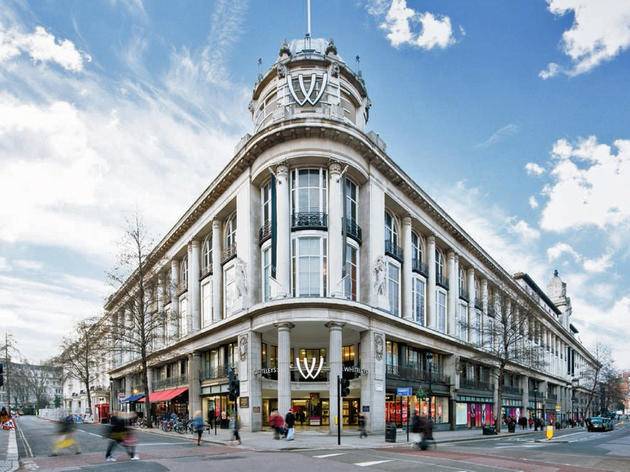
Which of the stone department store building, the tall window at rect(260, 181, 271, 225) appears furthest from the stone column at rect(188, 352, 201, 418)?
the tall window at rect(260, 181, 271, 225)

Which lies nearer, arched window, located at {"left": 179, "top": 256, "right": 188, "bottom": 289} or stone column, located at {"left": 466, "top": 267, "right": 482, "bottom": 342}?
arched window, located at {"left": 179, "top": 256, "right": 188, "bottom": 289}

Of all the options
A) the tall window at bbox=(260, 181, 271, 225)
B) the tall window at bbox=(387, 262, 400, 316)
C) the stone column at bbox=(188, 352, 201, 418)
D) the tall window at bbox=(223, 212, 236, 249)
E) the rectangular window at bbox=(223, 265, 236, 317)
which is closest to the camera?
the tall window at bbox=(260, 181, 271, 225)

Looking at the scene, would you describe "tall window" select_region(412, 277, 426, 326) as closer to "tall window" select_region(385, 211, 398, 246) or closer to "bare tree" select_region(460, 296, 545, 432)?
"tall window" select_region(385, 211, 398, 246)

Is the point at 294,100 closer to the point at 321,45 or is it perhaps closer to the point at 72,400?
the point at 321,45

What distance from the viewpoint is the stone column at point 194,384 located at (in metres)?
45.7

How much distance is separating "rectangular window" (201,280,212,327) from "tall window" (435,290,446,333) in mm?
20856

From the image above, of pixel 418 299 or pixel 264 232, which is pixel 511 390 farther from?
pixel 264 232

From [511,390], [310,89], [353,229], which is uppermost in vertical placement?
[310,89]

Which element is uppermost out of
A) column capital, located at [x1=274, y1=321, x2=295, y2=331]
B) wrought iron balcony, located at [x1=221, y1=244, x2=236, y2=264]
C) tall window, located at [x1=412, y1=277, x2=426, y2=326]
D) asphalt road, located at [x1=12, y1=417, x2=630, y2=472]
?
wrought iron balcony, located at [x1=221, y1=244, x2=236, y2=264]

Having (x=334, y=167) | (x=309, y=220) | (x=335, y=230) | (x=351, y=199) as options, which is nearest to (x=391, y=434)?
(x=335, y=230)

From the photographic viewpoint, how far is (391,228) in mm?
43344

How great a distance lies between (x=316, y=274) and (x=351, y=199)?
6612 millimetres

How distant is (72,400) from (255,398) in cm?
12352

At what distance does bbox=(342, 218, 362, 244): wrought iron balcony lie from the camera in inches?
1418
